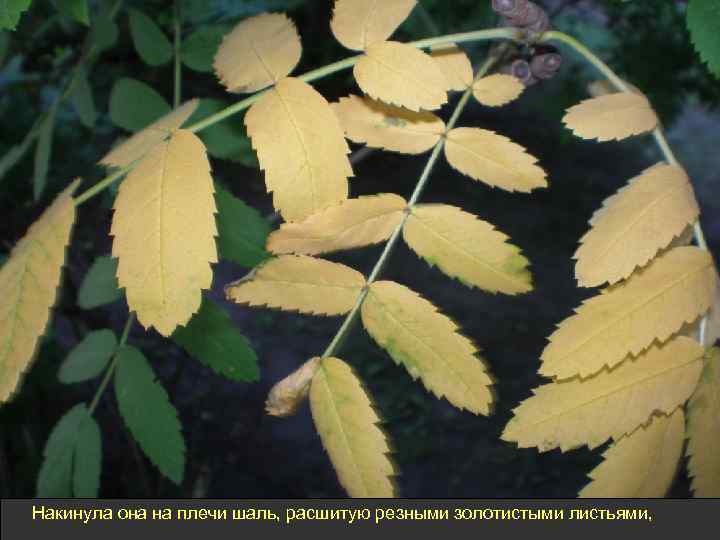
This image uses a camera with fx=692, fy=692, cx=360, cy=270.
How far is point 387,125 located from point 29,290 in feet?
1.20

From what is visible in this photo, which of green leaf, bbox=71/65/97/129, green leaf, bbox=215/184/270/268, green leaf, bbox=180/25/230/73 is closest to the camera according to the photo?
green leaf, bbox=215/184/270/268

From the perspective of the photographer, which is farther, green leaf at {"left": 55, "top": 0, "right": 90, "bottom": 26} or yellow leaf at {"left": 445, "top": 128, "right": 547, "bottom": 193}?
green leaf at {"left": 55, "top": 0, "right": 90, "bottom": 26}

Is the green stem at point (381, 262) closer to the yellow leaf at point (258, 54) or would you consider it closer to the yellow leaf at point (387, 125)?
the yellow leaf at point (387, 125)

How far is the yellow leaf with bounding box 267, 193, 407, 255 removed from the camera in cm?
61

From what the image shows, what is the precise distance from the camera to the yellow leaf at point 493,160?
0.66 metres

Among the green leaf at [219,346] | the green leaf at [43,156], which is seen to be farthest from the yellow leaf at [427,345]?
the green leaf at [43,156]

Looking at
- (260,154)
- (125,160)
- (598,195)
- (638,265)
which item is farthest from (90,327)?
(598,195)

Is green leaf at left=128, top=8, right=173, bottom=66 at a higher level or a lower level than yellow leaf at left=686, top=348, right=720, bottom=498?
higher

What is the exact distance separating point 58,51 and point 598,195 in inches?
138

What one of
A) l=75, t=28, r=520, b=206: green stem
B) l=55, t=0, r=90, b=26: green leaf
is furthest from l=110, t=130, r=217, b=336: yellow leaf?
l=55, t=0, r=90, b=26: green leaf

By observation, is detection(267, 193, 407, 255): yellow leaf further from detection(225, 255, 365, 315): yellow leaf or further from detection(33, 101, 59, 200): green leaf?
detection(33, 101, 59, 200): green leaf

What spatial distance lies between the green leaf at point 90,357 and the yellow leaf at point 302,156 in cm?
57

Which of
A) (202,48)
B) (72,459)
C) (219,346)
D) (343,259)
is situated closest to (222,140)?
(202,48)

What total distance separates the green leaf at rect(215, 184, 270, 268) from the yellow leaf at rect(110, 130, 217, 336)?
0.26m
